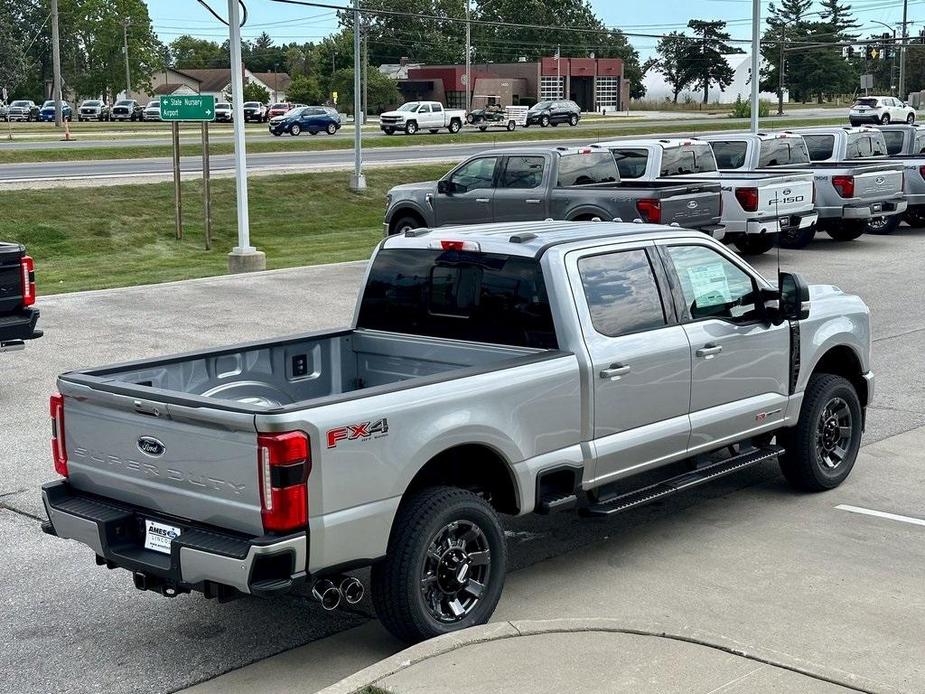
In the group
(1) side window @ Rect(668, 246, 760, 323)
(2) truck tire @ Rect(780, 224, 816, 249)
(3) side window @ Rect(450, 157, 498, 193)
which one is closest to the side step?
(1) side window @ Rect(668, 246, 760, 323)

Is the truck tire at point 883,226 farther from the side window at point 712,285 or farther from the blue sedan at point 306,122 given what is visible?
the blue sedan at point 306,122

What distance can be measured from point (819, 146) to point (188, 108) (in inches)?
486

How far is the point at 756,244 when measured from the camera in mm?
21672

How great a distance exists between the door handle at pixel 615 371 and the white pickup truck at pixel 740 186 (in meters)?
12.3

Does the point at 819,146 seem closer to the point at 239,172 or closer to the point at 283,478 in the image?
the point at 239,172

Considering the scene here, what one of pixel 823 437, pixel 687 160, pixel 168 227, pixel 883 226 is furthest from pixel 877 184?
pixel 823 437

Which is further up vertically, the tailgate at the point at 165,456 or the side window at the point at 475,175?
the side window at the point at 475,175

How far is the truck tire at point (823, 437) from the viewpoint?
8203mm

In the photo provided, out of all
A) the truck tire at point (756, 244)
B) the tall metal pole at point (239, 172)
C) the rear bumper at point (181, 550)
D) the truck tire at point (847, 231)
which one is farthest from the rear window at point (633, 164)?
the rear bumper at point (181, 550)

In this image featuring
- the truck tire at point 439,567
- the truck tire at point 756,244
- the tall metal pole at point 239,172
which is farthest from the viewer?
the truck tire at point 756,244

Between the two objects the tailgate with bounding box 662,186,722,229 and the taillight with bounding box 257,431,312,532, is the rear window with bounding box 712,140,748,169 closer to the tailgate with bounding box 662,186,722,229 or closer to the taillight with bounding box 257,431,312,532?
the tailgate with bounding box 662,186,722,229

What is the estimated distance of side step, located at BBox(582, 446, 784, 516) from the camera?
6.78m

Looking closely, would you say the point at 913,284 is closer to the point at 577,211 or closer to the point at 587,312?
the point at 577,211

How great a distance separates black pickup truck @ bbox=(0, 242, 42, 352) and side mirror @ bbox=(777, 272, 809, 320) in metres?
6.94
